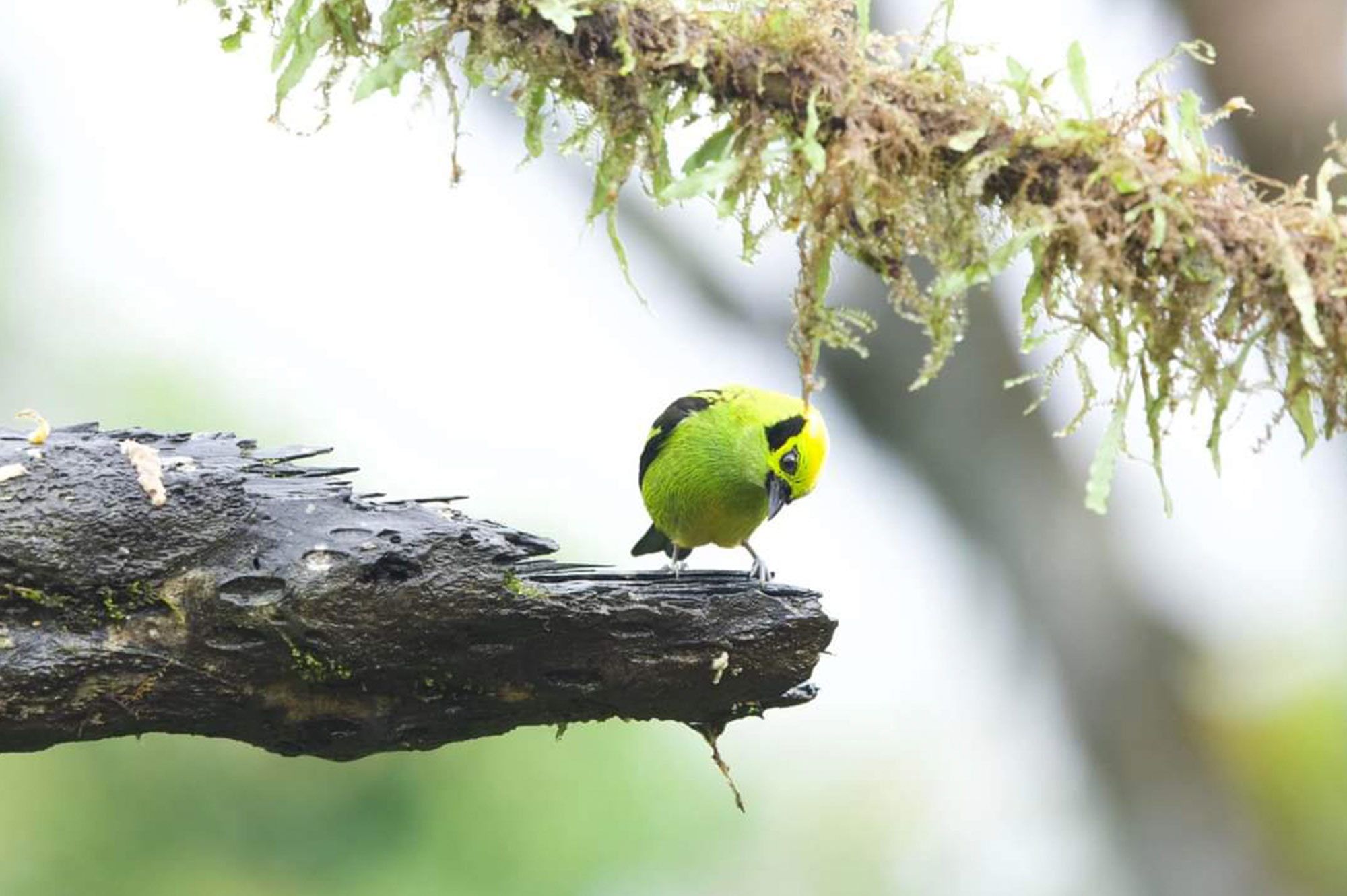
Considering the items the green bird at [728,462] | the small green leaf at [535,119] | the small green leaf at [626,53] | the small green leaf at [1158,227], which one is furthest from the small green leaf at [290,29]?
the green bird at [728,462]

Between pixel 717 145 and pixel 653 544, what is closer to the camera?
pixel 717 145

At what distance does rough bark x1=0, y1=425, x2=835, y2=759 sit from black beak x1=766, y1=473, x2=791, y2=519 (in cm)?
167

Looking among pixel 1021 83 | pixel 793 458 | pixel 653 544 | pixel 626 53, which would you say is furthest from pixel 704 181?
pixel 653 544

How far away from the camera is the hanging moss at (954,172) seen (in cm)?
261

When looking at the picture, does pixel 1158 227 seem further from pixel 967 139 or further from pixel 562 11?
pixel 562 11

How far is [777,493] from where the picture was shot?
4.32 m

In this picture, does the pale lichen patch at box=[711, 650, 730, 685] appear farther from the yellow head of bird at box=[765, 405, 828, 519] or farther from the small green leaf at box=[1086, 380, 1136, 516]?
the yellow head of bird at box=[765, 405, 828, 519]

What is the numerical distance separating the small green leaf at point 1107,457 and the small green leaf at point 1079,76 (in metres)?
0.51

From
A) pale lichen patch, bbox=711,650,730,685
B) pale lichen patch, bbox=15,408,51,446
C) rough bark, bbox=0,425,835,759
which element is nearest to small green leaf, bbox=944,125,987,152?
rough bark, bbox=0,425,835,759

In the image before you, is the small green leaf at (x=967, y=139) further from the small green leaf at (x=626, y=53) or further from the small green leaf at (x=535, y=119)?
the small green leaf at (x=535, y=119)

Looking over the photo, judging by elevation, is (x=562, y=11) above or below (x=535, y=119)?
above

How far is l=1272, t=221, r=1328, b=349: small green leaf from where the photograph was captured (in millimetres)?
2521

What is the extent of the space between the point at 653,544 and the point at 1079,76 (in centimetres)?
299

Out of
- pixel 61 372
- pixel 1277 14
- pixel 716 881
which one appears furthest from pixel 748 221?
pixel 716 881
